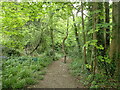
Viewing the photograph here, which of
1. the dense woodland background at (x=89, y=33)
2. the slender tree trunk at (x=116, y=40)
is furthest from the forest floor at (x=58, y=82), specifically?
the slender tree trunk at (x=116, y=40)

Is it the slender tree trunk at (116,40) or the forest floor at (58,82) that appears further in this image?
the forest floor at (58,82)

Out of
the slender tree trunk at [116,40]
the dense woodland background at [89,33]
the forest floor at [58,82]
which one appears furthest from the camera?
the forest floor at [58,82]

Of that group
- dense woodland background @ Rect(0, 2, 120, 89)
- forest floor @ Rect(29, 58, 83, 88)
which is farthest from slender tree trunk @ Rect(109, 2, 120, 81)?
forest floor @ Rect(29, 58, 83, 88)

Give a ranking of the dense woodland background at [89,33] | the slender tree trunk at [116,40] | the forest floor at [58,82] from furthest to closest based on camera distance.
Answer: the forest floor at [58,82], the slender tree trunk at [116,40], the dense woodland background at [89,33]

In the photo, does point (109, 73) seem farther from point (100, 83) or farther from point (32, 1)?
point (32, 1)

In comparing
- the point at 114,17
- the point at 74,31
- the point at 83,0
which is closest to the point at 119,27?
the point at 114,17

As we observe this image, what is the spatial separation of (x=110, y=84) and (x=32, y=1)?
16.5ft

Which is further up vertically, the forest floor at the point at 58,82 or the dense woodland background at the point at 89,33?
the dense woodland background at the point at 89,33

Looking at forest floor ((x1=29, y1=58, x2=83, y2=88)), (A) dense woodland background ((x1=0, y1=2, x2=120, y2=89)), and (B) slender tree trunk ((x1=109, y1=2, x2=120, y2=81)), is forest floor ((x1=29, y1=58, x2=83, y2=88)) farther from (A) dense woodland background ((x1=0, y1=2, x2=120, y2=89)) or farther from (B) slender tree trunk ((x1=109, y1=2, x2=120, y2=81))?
(B) slender tree trunk ((x1=109, y1=2, x2=120, y2=81))

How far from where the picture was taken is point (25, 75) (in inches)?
224

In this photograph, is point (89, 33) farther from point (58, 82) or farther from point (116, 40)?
point (58, 82)

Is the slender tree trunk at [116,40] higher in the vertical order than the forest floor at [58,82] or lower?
higher

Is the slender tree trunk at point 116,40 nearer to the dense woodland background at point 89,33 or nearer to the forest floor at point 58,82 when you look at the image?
the dense woodland background at point 89,33

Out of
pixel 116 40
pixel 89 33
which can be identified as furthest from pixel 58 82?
pixel 116 40
